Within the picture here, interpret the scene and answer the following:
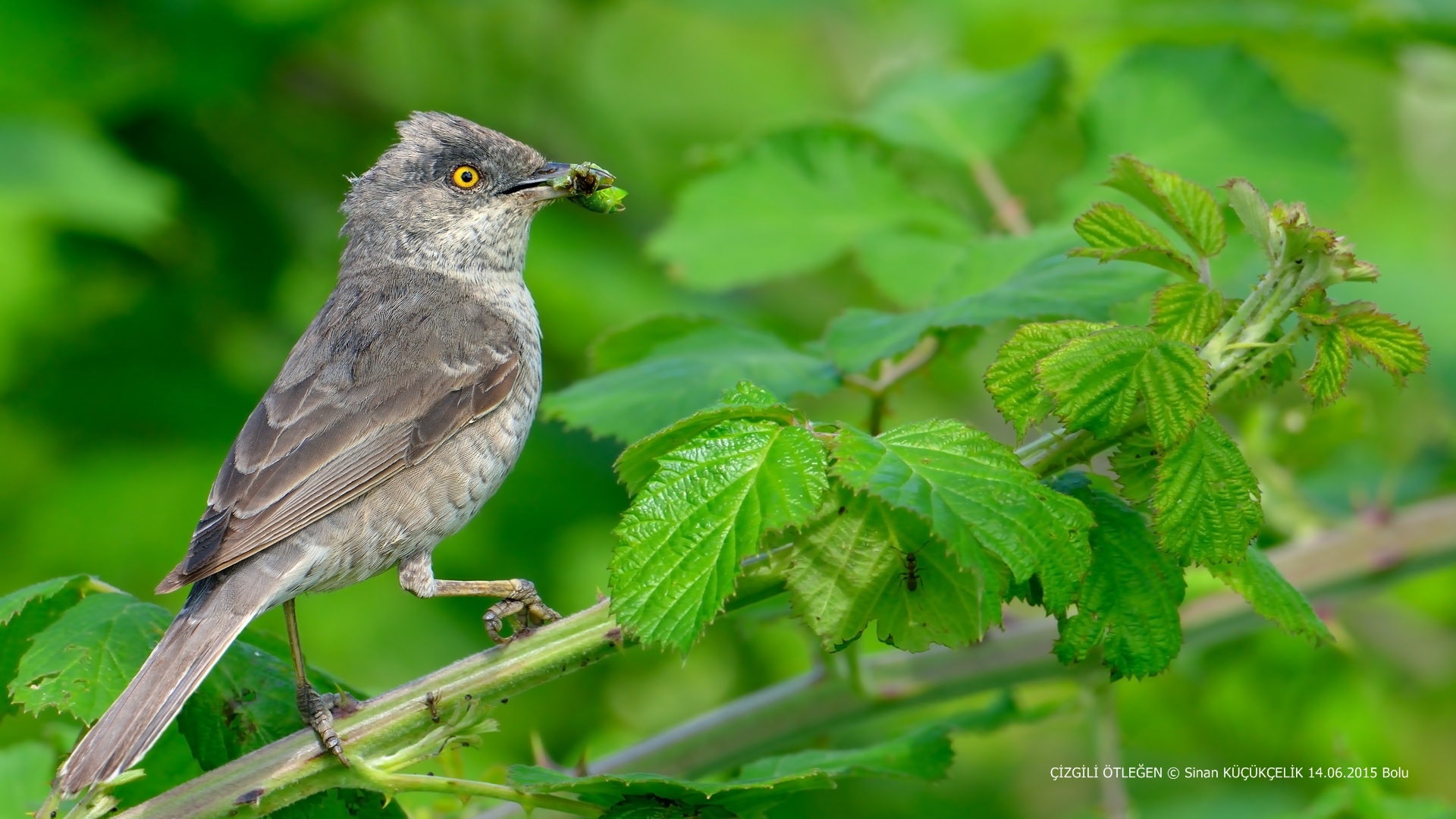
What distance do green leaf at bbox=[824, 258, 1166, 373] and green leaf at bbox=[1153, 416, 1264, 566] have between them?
2.12ft

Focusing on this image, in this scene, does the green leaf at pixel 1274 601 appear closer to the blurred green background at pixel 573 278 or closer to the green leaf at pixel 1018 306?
the green leaf at pixel 1018 306

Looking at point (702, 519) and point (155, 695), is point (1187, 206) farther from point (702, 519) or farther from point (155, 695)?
point (155, 695)

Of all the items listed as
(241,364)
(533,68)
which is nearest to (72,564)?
(241,364)

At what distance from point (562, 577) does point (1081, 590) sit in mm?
3619

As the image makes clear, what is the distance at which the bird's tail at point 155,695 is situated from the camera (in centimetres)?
223

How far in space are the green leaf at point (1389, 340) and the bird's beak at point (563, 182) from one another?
2260mm

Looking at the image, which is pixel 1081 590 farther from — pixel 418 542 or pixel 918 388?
pixel 918 388

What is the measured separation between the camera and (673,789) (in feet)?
6.89

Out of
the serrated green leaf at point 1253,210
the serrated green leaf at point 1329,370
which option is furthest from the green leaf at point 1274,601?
the serrated green leaf at point 1253,210

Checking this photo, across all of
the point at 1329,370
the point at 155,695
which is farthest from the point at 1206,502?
the point at 155,695

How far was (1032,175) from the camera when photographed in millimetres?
6410

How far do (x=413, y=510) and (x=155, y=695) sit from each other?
0.94m

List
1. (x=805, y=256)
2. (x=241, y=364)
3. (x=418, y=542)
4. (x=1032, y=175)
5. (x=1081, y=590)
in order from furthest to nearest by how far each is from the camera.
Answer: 1. (x=1032, y=175)
2. (x=241, y=364)
3. (x=805, y=256)
4. (x=418, y=542)
5. (x=1081, y=590)

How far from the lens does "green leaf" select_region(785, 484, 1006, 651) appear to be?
80.3 inches
